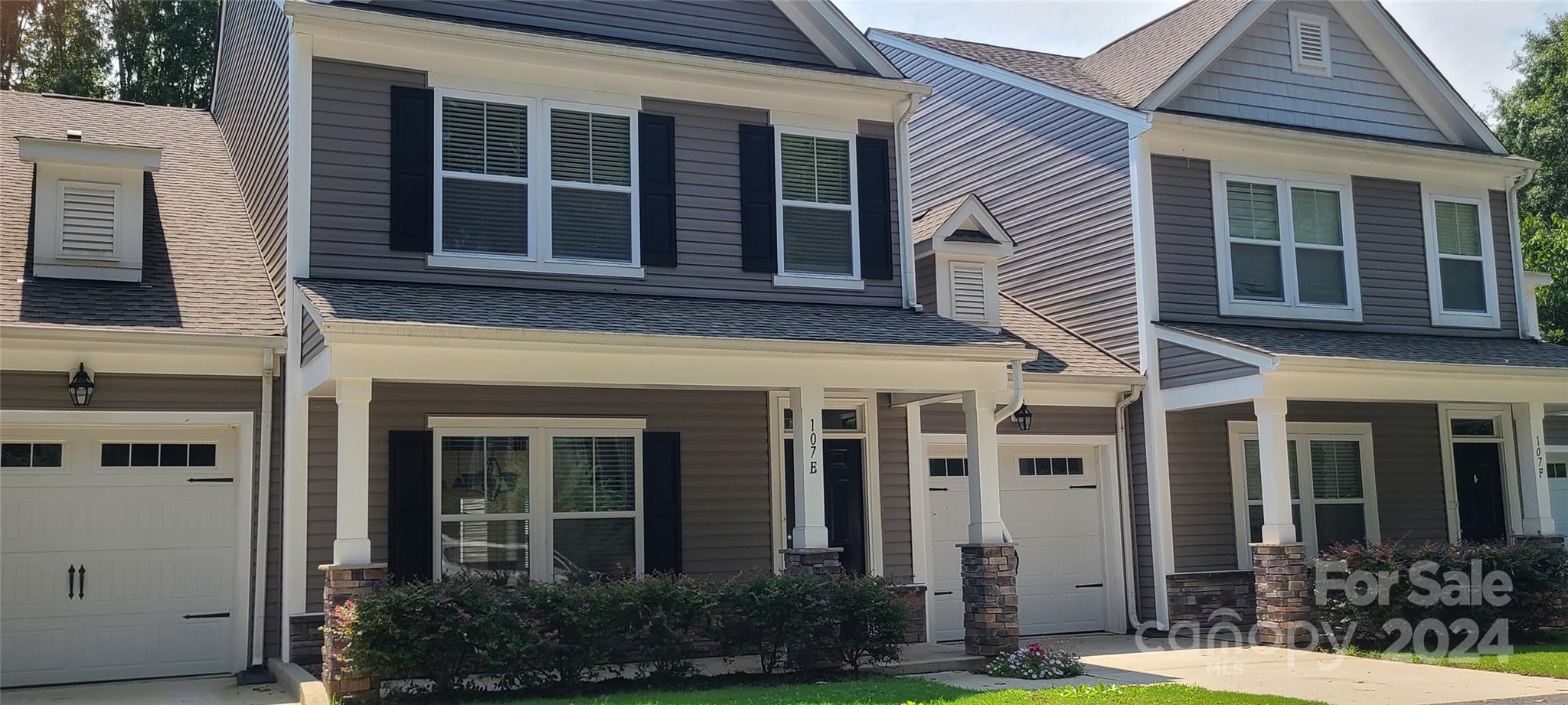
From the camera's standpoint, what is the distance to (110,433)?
36.3 feet

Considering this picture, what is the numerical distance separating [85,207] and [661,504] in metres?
5.78

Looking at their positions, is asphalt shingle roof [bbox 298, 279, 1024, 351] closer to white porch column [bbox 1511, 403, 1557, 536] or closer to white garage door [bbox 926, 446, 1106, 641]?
white garage door [bbox 926, 446, 1106, 641]

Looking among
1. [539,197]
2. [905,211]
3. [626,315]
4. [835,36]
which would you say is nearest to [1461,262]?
[905,211]

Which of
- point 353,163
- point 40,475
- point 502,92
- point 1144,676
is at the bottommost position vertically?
point 1144,676

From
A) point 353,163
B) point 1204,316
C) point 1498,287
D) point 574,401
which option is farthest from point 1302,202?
point 353,163

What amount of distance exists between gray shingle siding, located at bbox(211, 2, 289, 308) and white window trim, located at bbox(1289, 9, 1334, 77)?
11849 millimetres

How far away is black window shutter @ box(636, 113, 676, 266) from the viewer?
41.2 feet

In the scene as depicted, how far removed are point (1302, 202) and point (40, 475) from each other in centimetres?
1361

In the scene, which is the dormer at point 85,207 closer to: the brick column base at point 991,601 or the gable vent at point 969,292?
the brick column base at point 991,601

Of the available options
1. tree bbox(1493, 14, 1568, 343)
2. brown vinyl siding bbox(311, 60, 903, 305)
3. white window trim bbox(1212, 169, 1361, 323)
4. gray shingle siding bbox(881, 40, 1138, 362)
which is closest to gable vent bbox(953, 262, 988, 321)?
brown vinyl siding bbox(311, 60, 903, 305)

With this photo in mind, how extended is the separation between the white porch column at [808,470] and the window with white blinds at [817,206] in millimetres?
2160

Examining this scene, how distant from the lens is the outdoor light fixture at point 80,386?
10594mm

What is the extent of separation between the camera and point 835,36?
13773 mm

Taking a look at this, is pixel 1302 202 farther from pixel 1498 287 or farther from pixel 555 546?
pixel 555 546
